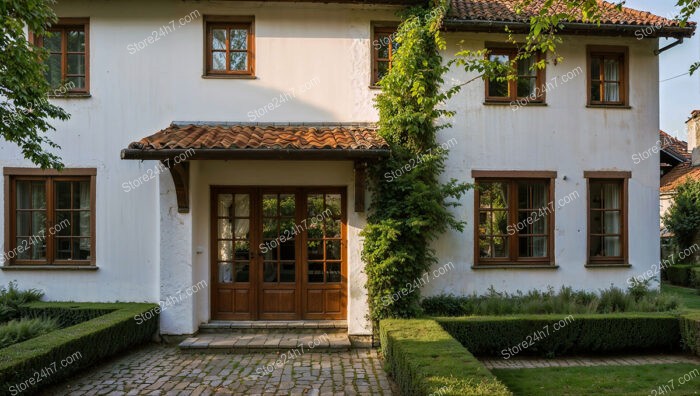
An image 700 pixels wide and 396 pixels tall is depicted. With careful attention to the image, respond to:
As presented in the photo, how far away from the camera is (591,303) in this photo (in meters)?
8.53

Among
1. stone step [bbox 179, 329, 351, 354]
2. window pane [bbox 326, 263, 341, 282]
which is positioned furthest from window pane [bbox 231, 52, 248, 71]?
stone step [bbox 179, 329, 351, 354]

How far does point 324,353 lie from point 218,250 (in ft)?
9.48

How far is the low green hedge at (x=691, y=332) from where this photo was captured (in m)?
7.42

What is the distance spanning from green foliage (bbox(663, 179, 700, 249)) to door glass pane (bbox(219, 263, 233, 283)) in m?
16.5

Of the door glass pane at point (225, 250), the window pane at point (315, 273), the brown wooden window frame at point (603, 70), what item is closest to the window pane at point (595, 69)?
the brown wooden window frame at point (603, 70)

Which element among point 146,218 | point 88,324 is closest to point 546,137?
point 146,218

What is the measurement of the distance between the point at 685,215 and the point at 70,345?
19400mm

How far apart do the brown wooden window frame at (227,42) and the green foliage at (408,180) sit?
2624 millimetres

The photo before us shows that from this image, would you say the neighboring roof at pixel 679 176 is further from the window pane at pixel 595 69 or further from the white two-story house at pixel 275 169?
the white two-story house at pixel 275 169

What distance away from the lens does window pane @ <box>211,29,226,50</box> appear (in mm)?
9000

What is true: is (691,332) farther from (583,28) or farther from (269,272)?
(269,272)

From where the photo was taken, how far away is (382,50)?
916cm

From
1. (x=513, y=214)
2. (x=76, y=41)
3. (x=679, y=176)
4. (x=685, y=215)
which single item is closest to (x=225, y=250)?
(x=76, y=41)

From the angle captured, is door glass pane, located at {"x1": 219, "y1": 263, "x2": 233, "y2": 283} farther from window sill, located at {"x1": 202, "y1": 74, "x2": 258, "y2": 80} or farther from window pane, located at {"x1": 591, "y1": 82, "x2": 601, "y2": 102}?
window pane, located at {"x1": 591, "y1": 82, "x2": 601, "y2": 102}
